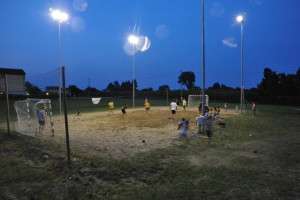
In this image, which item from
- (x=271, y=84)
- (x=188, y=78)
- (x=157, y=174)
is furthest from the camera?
(x=188, y=78)

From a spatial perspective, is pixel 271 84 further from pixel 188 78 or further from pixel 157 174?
pixel 157 174

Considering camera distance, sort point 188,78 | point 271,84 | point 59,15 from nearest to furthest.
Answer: point 59,15
point 271,84
point 188,78

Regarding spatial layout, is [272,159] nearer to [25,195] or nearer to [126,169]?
[126,169]

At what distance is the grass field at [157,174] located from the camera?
5.59m

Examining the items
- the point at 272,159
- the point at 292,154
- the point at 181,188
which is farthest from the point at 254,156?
the point at 181,188

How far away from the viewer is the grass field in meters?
5.59

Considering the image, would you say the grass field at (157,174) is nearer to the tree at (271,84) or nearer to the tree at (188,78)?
the tree at (271,84)

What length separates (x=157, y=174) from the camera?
6.86 meters

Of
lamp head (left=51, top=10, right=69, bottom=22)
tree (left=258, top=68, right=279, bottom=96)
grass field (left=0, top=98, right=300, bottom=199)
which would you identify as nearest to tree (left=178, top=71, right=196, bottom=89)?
tree (left=258, top=68, right=279, bottom=96)

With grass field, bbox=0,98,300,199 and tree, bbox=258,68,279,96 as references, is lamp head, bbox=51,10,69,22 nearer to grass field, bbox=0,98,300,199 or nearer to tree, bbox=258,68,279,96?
grass field, bbox=0,98,300,199

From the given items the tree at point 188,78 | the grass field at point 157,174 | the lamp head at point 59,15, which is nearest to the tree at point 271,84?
the tree at point 188,78

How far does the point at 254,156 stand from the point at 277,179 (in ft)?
A: 8.31

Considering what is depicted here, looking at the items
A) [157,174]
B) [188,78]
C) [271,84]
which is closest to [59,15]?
[157,174]

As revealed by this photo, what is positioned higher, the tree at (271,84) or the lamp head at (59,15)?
the lamp head at (59,15)
